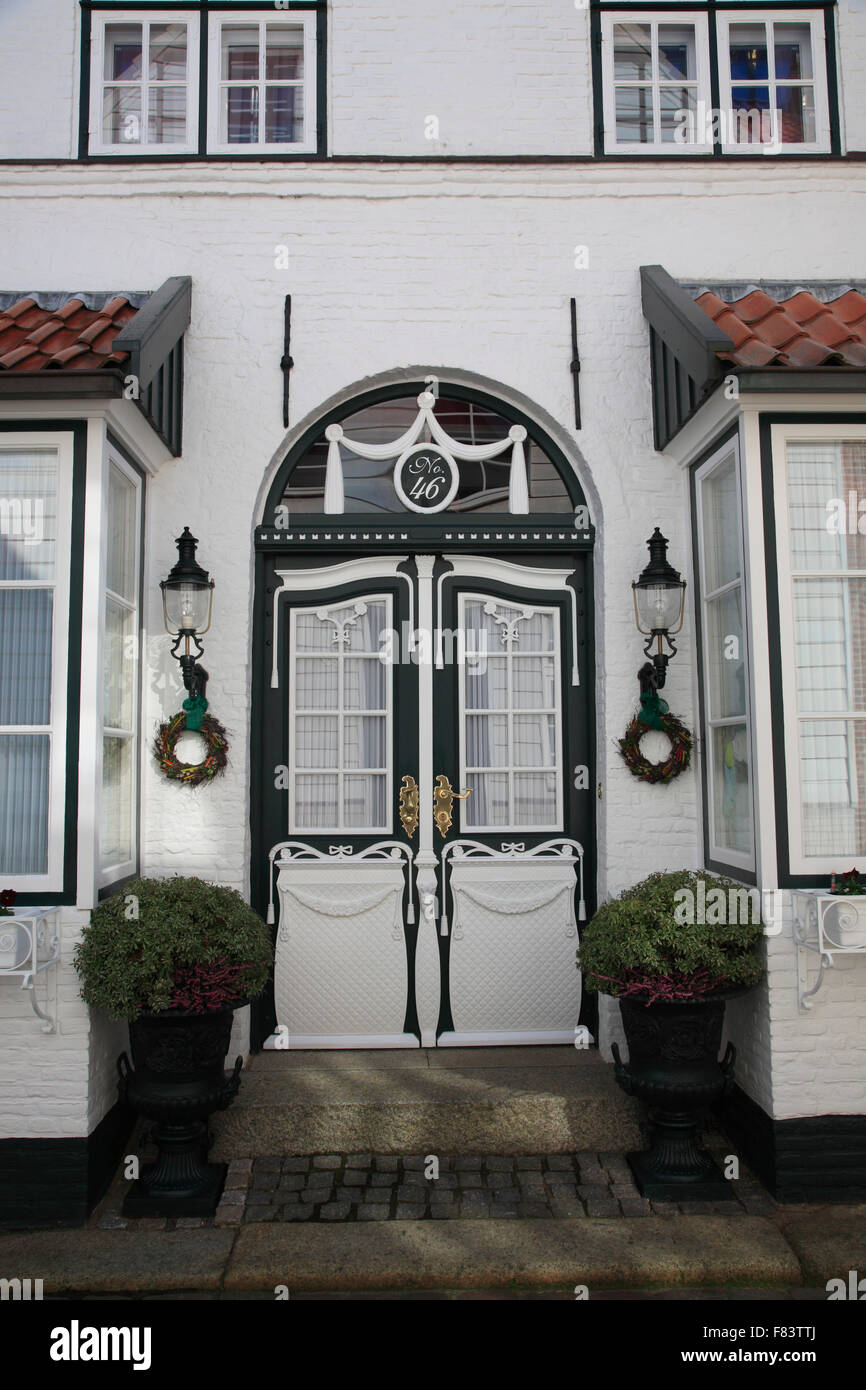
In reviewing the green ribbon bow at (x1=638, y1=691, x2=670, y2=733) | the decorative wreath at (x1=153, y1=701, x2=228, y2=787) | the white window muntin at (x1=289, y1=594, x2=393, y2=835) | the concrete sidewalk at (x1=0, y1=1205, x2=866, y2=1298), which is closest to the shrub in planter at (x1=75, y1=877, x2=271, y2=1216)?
the concrete sidewalk at (x1=0, y1=1205, x2=866, y2=1298)

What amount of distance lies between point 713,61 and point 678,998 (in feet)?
16.0

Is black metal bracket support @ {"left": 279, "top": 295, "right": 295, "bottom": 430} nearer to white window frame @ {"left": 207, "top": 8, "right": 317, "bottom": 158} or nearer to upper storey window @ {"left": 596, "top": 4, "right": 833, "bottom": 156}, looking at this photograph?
white window frame @ {"left": 207, "top": 8, "right": 317, "bottom": 158}

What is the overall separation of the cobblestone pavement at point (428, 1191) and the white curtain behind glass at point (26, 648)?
1.55 m

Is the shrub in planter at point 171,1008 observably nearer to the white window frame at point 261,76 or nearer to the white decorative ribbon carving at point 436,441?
the white decorative ribbon carving at point 436,441

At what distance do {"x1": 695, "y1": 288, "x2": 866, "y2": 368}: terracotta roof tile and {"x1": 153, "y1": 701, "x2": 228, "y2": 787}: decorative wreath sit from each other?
2.83m

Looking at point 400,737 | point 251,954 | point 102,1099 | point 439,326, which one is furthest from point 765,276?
point 102,1099

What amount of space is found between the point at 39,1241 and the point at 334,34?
5843mm

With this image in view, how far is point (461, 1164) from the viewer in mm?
4227

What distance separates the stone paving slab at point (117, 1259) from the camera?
11.4 ft

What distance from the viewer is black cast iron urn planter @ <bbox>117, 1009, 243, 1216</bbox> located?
3.93 meters

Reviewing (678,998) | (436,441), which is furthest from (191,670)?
(678,998)

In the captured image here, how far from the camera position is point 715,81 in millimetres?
5371

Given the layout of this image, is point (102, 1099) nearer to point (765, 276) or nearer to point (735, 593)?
point (735, 593)

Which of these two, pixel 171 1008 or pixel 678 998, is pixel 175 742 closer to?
pixel 171 1008
